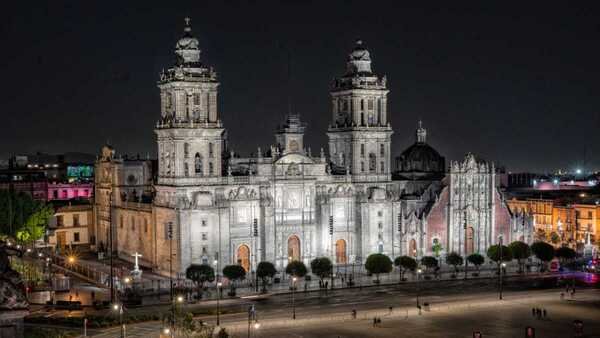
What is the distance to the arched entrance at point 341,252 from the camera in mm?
111750

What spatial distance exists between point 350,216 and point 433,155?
2510 cm

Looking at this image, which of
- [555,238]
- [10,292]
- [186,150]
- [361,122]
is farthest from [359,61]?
[10,292]

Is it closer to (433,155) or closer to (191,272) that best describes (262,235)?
(191,272)

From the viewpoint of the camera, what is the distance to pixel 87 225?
132500mm

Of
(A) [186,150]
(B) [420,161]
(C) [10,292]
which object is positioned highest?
(A) [186,150]

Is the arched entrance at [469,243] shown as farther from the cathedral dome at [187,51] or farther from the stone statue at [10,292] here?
the stone statue at [10,292]

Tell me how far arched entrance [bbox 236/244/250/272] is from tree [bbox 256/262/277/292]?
24.3 feet

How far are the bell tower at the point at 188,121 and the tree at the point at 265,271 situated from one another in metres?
12.6

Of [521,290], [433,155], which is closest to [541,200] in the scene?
[433,155]

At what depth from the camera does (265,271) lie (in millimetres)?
95750

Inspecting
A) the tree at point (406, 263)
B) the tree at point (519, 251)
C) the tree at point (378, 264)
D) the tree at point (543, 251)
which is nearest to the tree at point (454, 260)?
the tree at point (406, 263)

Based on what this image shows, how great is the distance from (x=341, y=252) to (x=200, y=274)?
25060 millimetres

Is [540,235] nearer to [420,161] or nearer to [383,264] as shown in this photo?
[420,161]

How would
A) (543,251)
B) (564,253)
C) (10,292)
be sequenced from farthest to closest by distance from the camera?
(564,253) < (543,251) < (10,292)
